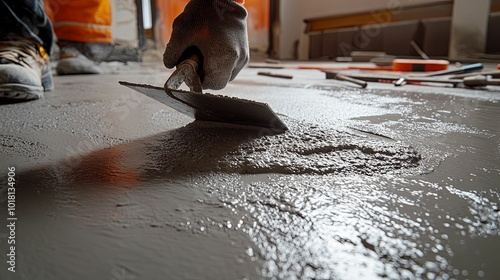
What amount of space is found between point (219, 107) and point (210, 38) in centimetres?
25

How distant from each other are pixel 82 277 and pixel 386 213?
0.39 m

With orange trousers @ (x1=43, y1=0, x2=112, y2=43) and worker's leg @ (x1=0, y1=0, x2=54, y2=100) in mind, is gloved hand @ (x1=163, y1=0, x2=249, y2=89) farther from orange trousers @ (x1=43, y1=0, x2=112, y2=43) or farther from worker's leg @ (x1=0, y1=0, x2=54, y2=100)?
orange trousers @ (x1=43, y1=0, x2=112, y2=43)

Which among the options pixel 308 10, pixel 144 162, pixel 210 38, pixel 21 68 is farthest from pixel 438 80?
pixel 308 10

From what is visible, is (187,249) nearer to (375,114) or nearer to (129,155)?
(129,155)

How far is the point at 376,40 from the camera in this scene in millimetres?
6715

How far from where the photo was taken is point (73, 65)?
3201 millimetres

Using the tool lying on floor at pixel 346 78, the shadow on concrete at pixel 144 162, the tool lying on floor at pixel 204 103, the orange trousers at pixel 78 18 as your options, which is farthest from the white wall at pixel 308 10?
→ the shadow on concrete at pixel 144 162

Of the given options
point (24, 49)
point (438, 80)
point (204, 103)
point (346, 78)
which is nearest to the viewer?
point (204, 103)

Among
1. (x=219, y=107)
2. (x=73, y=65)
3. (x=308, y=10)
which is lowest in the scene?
(x=219, y=107)

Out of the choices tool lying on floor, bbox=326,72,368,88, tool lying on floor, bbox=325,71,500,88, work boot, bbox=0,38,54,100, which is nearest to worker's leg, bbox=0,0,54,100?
work boot, bbox=0,38,54,100

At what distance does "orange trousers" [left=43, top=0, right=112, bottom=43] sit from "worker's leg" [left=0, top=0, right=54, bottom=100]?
1.72 m

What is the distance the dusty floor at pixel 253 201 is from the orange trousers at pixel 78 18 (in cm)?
273

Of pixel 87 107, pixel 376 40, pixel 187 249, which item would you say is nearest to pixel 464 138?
pixel 187 249

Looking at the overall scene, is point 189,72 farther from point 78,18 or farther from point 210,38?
point 78,18
